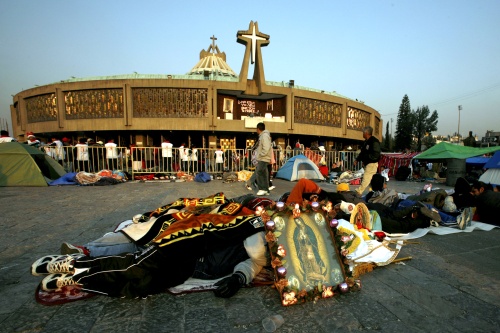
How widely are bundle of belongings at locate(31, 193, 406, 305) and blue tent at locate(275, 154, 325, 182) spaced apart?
8730 millimetres

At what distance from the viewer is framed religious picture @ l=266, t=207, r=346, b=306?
6.48ft

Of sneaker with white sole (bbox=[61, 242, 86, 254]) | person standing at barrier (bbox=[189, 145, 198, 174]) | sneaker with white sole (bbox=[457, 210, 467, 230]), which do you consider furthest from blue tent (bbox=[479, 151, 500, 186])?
sneaker with white sole (bbox=[61, 242, 86, 254])

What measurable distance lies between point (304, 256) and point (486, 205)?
176 inches

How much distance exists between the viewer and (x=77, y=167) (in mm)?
11734

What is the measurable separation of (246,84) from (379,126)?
20843mm

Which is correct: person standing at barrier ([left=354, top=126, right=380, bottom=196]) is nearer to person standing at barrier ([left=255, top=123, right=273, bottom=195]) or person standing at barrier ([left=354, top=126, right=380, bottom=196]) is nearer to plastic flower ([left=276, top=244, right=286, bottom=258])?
person standing at barrier ([left=255, top=123, right=273, bottom=195])

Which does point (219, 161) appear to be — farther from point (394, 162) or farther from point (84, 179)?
point (394, 162)

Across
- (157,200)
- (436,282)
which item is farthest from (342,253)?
(157,200)

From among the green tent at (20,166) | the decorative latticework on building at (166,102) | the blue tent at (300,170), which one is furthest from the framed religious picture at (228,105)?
the green tent at (20,166)

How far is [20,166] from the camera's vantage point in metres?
8.69

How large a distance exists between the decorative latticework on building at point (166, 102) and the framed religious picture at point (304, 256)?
61.4 ft

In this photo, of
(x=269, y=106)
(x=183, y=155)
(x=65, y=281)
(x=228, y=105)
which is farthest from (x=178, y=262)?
(x=269, y=106)

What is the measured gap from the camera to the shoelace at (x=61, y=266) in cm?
209

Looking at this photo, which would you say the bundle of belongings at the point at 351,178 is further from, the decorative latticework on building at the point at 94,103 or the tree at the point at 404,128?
the tree at the point at 404,128
